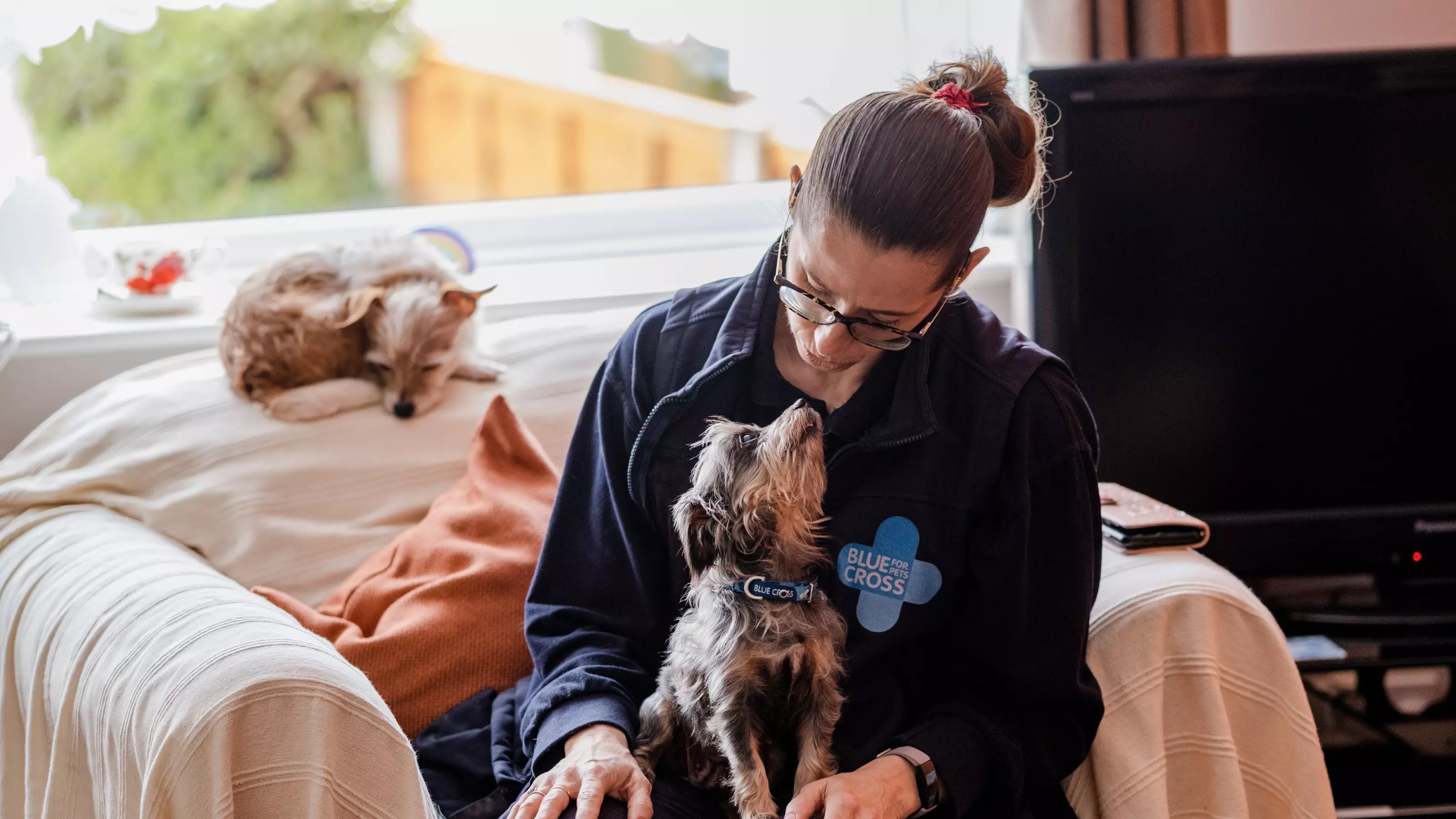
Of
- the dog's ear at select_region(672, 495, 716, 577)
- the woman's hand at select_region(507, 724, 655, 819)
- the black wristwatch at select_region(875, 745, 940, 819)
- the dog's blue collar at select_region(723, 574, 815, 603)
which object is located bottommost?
the black wristwatch at select_region(875, 745, 940, 819)

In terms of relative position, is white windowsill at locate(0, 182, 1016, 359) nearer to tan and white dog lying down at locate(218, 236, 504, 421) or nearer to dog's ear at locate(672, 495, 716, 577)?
tan and white dog lying down at locate(218, 236, 504, 421)

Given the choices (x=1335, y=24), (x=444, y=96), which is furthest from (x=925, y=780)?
(x=444, y=96)

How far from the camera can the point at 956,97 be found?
4.59ft

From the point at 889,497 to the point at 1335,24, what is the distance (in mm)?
2292

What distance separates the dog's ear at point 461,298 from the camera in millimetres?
2490

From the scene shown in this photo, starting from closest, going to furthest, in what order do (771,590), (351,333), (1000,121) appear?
1. (771,590)
2. (1000,121)
3. (351,333)

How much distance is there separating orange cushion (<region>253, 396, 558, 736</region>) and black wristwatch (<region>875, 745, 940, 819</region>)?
27.9 inches

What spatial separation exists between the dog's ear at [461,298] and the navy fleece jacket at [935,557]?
41.1 inches

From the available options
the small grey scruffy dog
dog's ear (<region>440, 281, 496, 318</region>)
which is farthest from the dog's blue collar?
dog's ear (<region>440, 281, 496, 318</region>)

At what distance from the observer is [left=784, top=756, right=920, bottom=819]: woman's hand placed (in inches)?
51.7

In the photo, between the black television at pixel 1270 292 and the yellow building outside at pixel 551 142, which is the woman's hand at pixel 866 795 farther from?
the yellow building outside at pixel 551 142

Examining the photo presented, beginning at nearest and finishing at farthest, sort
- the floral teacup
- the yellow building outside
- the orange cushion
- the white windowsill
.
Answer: the orange cushion → the floral teacup → the white windowsill → the yellow building outside

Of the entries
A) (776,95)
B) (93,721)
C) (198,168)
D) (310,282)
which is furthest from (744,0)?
(93,721)

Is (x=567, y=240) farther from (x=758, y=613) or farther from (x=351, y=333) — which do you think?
(x=758, y=613)
